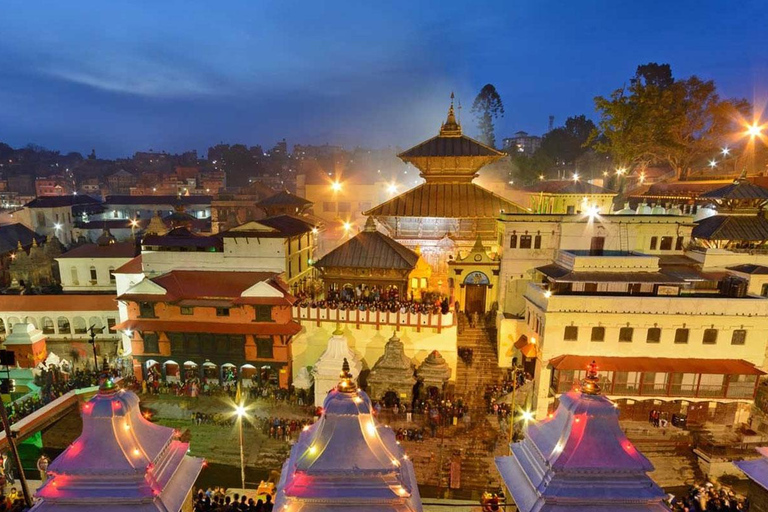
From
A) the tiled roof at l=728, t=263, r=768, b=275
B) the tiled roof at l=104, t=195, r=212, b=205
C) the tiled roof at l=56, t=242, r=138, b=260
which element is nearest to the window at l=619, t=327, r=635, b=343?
the tiled roof at l=728, t=263, r=768, b=275

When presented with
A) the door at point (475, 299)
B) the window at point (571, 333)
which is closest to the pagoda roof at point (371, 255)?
the door at point (475, 299)

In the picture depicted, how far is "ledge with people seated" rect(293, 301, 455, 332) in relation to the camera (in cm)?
2531

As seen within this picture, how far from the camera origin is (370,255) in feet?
88.6

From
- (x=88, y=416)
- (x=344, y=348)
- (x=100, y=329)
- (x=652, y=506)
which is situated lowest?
(x=100, y=329)

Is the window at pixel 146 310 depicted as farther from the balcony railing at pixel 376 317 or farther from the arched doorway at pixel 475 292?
the arched doorway at pixel 475 292

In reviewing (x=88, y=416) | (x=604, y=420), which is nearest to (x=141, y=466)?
(x=88, y=416)

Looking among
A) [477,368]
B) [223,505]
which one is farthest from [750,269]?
[223,505]

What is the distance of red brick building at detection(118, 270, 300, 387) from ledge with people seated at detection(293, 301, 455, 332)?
157cm

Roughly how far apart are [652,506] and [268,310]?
2103 centimetres

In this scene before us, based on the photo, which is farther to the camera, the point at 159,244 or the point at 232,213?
the point at 232,213

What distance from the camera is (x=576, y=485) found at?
328 inches

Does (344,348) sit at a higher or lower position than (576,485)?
lower

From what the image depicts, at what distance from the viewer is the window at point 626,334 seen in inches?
877

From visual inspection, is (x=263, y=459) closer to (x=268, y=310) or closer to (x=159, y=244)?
(x=268, y=310)
